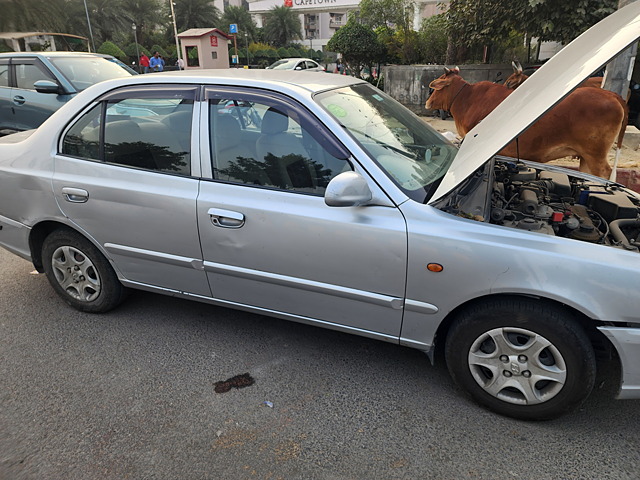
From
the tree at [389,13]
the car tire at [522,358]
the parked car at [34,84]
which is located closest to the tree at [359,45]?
the tree at [389,13]

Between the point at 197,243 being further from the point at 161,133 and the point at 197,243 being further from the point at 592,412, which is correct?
the point at 592,412

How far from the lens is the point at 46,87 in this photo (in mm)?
7355

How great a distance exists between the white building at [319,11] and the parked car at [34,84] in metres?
11.0

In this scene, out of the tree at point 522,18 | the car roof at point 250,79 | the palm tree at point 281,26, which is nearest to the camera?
the car roof at point 250,79

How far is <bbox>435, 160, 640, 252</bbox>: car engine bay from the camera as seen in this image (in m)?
2.66

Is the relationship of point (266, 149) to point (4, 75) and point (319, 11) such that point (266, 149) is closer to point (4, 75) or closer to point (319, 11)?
point (4, 75)

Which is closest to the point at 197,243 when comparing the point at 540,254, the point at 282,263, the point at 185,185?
the point at 185,185

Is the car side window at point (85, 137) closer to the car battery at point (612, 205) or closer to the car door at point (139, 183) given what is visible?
the car door at point (139, 183)

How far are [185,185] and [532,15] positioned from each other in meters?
10.1

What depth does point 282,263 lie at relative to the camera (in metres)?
2.81

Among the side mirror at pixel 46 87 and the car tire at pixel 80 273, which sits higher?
the side mirror at pixel 46 87

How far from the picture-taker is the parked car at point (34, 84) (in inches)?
302

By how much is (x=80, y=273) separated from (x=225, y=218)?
58.7 inches

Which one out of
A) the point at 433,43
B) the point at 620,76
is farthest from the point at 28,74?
the point at 433,43
